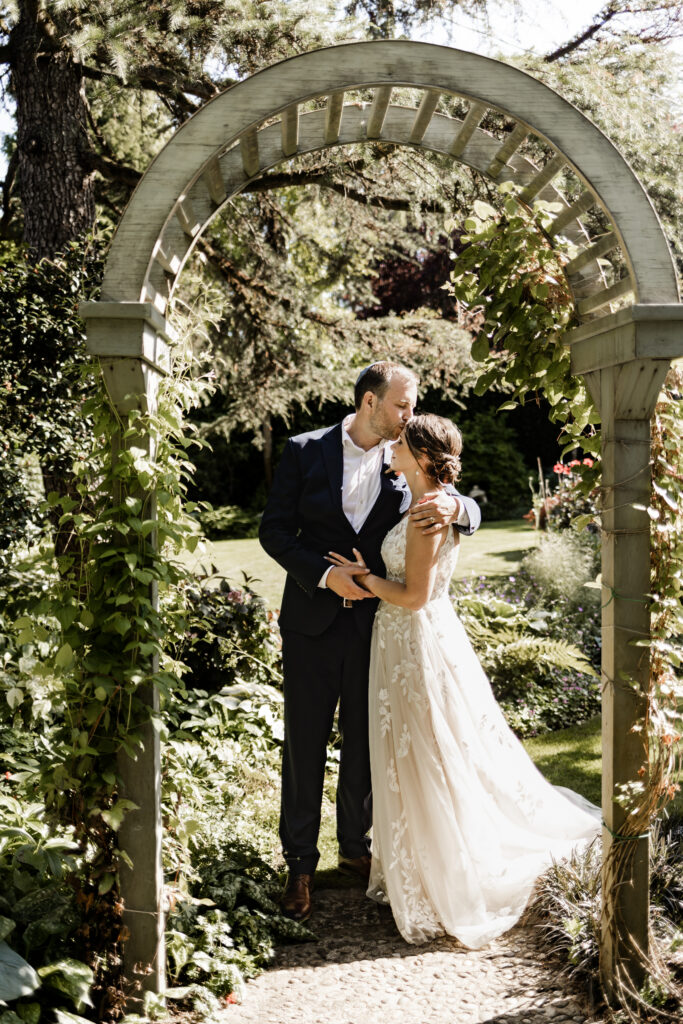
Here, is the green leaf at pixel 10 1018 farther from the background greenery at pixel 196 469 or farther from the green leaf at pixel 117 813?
the green leaf at pixel 117 813

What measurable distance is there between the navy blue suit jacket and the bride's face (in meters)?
0.24

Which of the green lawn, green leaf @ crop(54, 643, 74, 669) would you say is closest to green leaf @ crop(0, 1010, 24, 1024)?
green leaf @ crop(54, 643, 74, 669)

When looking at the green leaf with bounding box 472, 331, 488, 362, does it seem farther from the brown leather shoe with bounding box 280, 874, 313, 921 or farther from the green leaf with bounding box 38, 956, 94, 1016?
the green leaf with bounding box 38, 956, 94, 1016

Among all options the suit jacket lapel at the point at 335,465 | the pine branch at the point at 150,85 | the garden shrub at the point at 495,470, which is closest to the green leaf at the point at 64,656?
the suit jacket lapel at the point at 335,465

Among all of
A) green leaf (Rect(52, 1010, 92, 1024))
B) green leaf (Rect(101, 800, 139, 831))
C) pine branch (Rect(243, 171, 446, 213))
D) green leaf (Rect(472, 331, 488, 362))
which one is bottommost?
green leaf (Rect(52, 1010, 92, 1024))

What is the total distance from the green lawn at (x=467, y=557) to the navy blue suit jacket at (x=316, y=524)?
4588 millimetres

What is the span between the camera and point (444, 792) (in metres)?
3.05

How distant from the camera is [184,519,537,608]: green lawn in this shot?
883cm

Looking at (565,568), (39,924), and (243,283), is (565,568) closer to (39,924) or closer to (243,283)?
(243,283)

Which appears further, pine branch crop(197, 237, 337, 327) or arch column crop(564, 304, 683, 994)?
pine branch crop(197, 237, 337, 327)

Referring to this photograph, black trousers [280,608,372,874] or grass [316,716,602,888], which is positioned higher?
black trousers [280,608,372,874]

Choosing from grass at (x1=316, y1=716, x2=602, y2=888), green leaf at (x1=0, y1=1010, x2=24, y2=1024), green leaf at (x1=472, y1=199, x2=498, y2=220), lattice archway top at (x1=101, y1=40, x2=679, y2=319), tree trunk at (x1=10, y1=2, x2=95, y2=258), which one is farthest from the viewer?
tree trunk at (x1=10, y1=2, x2=95, y2=258)

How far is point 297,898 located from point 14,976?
4.10ft

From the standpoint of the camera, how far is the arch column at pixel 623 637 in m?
2.53
